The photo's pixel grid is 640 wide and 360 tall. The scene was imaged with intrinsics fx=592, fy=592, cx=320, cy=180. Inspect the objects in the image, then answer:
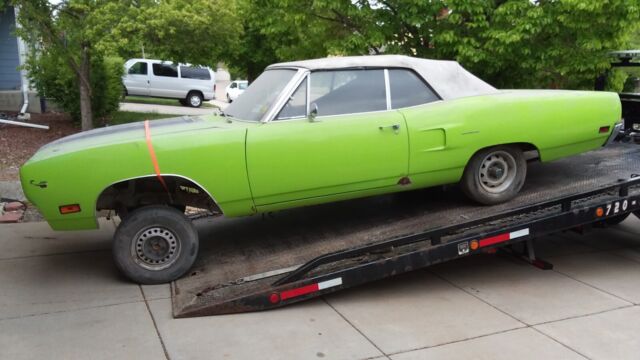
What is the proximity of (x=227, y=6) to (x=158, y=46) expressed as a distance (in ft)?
5.28

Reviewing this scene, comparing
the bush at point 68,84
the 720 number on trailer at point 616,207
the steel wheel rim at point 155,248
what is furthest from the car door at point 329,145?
the bush at point 68,84

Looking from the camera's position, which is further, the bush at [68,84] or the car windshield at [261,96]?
the bush at [68,84]

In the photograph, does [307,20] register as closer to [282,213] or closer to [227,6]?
[227,6]

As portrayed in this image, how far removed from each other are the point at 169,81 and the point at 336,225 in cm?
2027

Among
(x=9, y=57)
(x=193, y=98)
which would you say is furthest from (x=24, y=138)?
(x=193, y=98)

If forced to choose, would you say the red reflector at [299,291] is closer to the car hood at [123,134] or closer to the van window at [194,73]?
the car hood at [123,134]

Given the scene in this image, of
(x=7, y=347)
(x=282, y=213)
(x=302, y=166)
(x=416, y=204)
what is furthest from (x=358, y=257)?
(x=7, y=347)

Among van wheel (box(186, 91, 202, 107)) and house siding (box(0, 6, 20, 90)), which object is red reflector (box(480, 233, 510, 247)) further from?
van wheel (box(186, 91, 202, 107))

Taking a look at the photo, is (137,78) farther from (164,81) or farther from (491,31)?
(491,31)

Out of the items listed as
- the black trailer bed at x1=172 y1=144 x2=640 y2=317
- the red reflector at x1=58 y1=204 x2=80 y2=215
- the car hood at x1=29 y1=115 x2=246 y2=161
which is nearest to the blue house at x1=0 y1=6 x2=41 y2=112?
the car hood at x1=29 y1=115 x2=246 y2=161

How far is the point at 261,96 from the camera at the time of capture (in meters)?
5.34

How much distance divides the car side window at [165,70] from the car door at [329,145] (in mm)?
20258

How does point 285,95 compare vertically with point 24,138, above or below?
above

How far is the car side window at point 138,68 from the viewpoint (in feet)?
77.9
